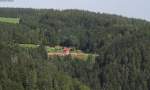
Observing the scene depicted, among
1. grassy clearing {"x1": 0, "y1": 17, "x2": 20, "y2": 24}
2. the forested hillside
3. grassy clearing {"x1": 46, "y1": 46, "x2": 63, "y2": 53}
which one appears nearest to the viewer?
Answer: the forested hillside

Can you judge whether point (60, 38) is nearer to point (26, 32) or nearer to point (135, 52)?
point (26, 32)

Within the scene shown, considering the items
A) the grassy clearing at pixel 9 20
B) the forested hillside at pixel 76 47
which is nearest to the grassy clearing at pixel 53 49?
the forested hillside at pixel 76 47

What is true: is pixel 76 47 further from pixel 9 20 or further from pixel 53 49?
pixel 9 20

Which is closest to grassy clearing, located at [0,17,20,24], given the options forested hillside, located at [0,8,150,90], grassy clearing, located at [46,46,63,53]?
forested hillside, located at [0,8,150,90]

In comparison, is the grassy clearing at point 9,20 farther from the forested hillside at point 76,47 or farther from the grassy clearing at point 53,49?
the grassy clearing at point 53,49

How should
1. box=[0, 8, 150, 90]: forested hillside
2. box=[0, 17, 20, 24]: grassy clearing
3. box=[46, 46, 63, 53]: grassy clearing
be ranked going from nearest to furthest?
box=[0, 8, 150, 90]: forested hillside < box=[46, 46, 63, 53]: grassy clearing < box=[0, 17, 20, 24]: grassy clearing

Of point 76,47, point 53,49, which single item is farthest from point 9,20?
point 53,49

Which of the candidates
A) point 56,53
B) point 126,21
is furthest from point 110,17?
point 56,53

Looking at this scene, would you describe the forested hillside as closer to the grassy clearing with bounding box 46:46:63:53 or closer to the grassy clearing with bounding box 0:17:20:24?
the grassy clearing with bounding box 0:17:20:24
